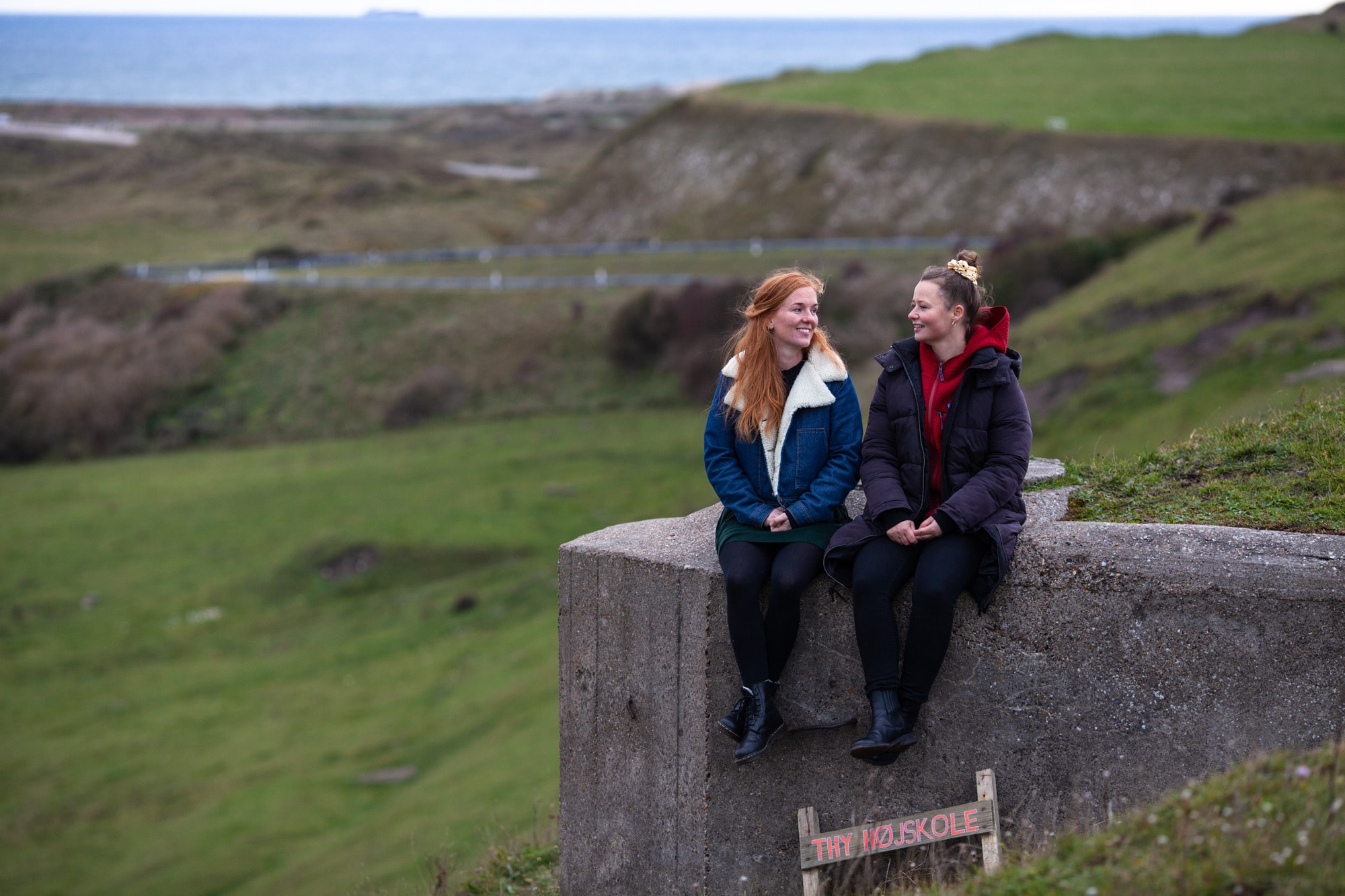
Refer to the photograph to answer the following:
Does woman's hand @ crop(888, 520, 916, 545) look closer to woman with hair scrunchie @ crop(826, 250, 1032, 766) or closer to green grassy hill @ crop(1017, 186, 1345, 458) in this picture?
woman with hair scrunchie @ crop(826, 250, 1032, 766)

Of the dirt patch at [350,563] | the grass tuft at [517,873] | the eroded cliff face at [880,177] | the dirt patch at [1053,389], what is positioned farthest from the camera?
the eroded cliff face at [880,177]

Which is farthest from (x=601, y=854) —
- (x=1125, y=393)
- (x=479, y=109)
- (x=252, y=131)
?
(x=479, y=109)

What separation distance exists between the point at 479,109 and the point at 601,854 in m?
136

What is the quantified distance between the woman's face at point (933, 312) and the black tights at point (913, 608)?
892 mm

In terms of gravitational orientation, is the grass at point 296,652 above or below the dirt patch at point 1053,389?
below

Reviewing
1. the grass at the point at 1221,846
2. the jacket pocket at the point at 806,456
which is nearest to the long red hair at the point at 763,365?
the jacket pocket at the point at 806,456

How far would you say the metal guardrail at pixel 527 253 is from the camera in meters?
42.9

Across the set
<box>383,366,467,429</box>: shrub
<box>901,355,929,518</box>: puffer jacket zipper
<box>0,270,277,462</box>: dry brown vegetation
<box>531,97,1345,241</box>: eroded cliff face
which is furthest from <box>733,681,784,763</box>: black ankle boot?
<box>0,270,277,462</box>: dry brown vegetation

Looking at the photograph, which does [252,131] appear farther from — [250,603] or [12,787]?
[12,787]

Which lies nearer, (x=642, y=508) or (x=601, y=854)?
(x=601, y=854)

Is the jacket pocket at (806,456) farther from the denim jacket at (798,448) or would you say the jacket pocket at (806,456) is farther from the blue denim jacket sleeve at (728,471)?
the blue denim jacket sleeve at (728,471)

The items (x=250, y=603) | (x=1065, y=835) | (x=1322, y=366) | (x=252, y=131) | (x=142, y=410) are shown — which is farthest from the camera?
(x=252, y=131)

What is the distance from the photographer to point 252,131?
104562mm

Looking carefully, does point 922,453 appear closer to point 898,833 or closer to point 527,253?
point 898,833
